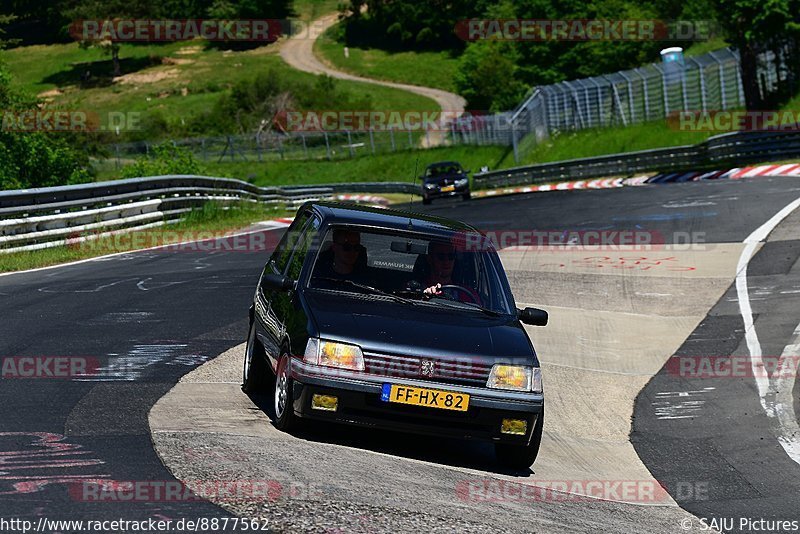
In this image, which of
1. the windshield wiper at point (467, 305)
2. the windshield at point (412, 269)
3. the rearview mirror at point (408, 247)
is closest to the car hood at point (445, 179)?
the windshield at point (412, 269)

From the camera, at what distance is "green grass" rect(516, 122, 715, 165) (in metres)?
47.7

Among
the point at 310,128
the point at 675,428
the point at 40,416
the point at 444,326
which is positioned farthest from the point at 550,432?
the point at 310,128

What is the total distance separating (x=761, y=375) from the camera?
11.7 metres

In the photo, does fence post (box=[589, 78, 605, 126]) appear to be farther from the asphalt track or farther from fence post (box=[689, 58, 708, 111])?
the asphalt track

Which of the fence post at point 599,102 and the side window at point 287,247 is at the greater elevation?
the side window at point 287,247

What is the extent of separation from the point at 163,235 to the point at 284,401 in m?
16.8

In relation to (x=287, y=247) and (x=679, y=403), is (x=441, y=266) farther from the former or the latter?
(x=679, y=403)

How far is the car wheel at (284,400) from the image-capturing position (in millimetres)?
7676

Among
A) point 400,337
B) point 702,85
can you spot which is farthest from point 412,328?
point 702,85

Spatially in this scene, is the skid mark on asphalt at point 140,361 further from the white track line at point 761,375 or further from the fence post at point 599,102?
the fence post at point 599,102

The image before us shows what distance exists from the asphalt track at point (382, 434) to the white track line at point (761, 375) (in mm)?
106

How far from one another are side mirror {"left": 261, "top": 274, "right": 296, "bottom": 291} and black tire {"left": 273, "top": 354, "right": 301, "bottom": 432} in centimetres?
57

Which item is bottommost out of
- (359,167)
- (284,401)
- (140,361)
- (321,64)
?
(321,64)

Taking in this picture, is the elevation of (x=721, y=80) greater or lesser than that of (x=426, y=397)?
lesser
